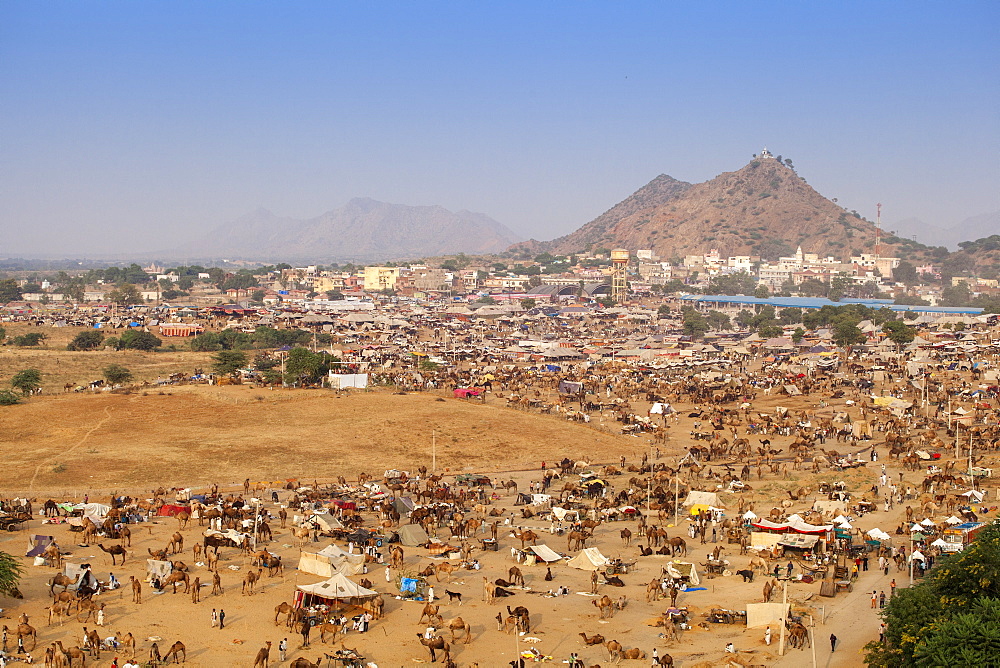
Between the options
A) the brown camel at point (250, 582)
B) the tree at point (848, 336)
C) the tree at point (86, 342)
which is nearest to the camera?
the brown camel at point (250, 582)

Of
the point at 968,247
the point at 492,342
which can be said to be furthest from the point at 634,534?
the point at 968,247

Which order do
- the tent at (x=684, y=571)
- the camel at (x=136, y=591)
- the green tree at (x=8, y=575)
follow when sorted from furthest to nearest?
the tent at (x=684, y=571) → the camel at (x=136, y=591) → the green tree at (x=8, y=575)

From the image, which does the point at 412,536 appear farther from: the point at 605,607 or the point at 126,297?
the point at 126,297

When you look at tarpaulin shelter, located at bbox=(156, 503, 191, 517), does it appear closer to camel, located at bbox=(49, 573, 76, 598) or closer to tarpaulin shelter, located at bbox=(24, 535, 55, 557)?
tarpaulin shelter, located at bbox=(24, 535, 55, 557)

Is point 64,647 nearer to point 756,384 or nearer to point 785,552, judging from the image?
point 785,552

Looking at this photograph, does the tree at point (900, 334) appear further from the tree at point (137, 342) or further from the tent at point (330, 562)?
the tent at point (330, 562)

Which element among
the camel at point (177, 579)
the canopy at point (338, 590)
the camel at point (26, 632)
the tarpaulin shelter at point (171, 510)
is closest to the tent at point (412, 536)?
the canopy at point (338, 590)
